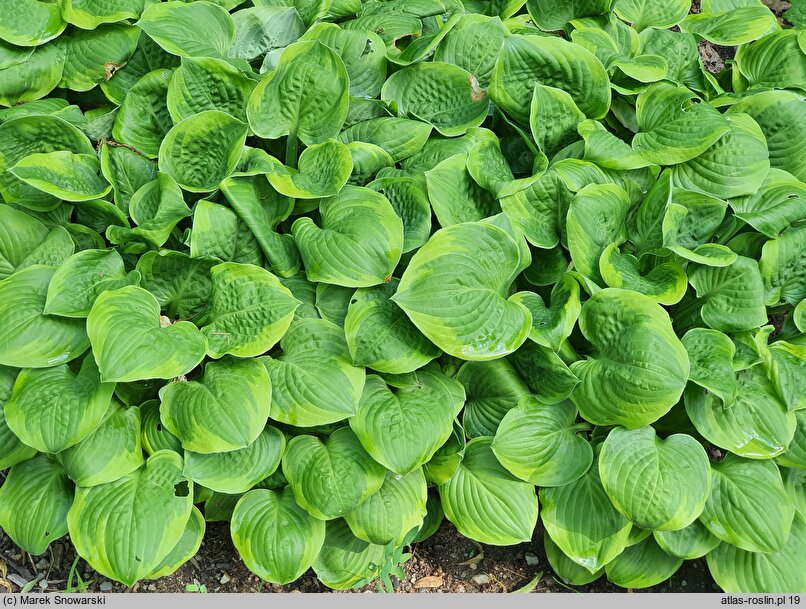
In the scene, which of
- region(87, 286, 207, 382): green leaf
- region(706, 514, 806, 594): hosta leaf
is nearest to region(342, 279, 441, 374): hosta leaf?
region(87, 286, 207, 382): green leaf

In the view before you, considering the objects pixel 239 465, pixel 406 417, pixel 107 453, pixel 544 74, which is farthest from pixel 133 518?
pixel 544 74

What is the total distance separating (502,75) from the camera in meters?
2.38

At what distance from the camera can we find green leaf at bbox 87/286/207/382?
6.09ft

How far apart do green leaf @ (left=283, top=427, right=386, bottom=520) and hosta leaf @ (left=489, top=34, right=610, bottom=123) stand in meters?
1.20

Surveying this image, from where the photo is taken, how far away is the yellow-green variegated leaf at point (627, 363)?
1.99 metres

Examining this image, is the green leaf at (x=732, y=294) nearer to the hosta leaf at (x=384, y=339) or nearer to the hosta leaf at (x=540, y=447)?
the hosta leaf at (x=540, y=447)

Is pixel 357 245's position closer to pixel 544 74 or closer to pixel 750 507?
pixel 544 74

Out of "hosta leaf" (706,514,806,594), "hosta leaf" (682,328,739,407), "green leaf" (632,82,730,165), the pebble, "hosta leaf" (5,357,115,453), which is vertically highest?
"green leaf" (632,82,730,165)

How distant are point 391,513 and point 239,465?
460mm

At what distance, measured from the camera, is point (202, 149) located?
2.29 m

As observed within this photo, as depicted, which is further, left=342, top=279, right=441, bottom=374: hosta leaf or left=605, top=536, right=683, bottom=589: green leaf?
left=605, top=536, right=683, bottom=589: green leaf

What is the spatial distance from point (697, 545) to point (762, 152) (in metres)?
1.24

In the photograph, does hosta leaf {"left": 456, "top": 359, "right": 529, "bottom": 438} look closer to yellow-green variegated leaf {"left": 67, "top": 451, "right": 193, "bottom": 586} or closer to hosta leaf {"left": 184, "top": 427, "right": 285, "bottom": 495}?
hosta leaf {"left": 184, "top": 427, "right": 285, "bottom": 495}

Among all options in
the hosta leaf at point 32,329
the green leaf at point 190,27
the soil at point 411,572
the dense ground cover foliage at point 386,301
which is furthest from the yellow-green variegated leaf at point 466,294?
the green leaf at point 190,27
